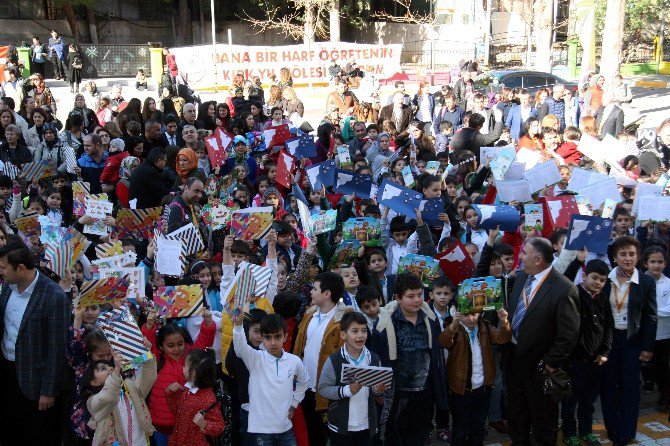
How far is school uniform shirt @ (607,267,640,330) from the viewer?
654 cm

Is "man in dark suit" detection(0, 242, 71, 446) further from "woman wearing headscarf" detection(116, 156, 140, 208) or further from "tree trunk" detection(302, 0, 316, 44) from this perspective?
"tree trunk" detection(302, 0, 316, 44)

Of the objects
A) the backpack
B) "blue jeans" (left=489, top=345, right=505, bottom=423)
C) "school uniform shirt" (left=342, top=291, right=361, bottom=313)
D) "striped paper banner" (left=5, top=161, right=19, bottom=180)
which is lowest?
"blue jeans" (left=489, top=345, right=505, bottom=423)

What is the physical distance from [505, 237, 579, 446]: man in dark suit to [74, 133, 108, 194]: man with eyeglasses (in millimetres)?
6392

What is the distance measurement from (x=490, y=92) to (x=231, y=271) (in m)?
14.6

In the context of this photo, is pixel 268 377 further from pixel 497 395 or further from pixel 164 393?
pixel 497 395

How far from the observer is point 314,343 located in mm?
5855

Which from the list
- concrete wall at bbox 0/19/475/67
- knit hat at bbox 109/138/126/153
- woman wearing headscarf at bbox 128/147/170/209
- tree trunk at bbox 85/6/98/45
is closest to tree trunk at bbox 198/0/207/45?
concrete wall at bbox 0/19/475/67

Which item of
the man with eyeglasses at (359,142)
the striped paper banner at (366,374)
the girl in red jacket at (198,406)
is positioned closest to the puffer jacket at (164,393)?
the girl in red jacket at (198,406)

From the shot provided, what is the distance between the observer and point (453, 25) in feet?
145

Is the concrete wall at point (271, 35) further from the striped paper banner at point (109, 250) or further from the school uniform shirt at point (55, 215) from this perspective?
the striped paper banner at point (109, 250)

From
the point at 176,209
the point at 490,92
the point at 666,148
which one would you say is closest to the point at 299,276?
the point at 176,209

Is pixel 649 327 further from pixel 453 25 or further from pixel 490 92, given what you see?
pixel 453 25

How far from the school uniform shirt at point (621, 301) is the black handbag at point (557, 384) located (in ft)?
3.14

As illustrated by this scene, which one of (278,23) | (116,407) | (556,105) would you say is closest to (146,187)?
(116,407)
